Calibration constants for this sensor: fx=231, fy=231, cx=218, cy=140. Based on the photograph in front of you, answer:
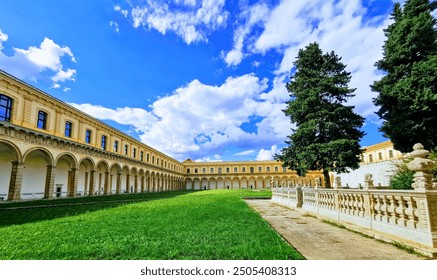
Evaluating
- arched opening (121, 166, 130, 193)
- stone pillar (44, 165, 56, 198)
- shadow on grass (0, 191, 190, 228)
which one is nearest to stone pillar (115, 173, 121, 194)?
arched opening (121, 166, 130, 193)

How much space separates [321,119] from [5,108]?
21.3 metres

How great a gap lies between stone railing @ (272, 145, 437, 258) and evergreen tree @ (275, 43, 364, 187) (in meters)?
8.18

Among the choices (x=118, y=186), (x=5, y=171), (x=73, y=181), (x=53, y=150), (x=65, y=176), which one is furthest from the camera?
(x=118, y=186)

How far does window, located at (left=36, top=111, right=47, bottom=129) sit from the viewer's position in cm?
1873

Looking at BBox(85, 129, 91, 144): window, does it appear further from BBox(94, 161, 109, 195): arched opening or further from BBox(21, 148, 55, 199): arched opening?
BBox(21, 148, 55, 199): arched opening

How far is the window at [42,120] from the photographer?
18.7 m

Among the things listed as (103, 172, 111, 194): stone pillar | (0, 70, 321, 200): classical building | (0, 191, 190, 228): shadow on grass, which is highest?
(0, 70, 321, 200): classical building

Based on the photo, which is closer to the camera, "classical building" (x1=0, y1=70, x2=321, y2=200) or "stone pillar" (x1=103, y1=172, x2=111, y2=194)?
"classical building" (x1=0, y1=70, x2=321, y2=200)

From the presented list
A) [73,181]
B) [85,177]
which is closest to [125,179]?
[85,177]

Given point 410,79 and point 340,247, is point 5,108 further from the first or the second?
point 410,79

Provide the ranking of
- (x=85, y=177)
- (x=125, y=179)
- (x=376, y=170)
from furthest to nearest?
(x=125, y=179) < (x=85, y=177) < (x=376, y=170)

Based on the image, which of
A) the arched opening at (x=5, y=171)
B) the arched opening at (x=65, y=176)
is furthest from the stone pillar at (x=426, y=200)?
the arched opening at (x=65, y=176)

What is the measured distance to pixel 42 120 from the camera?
19078 mm

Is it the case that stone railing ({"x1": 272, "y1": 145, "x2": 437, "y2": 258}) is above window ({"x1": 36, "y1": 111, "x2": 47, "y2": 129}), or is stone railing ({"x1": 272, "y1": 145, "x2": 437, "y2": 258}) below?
below
